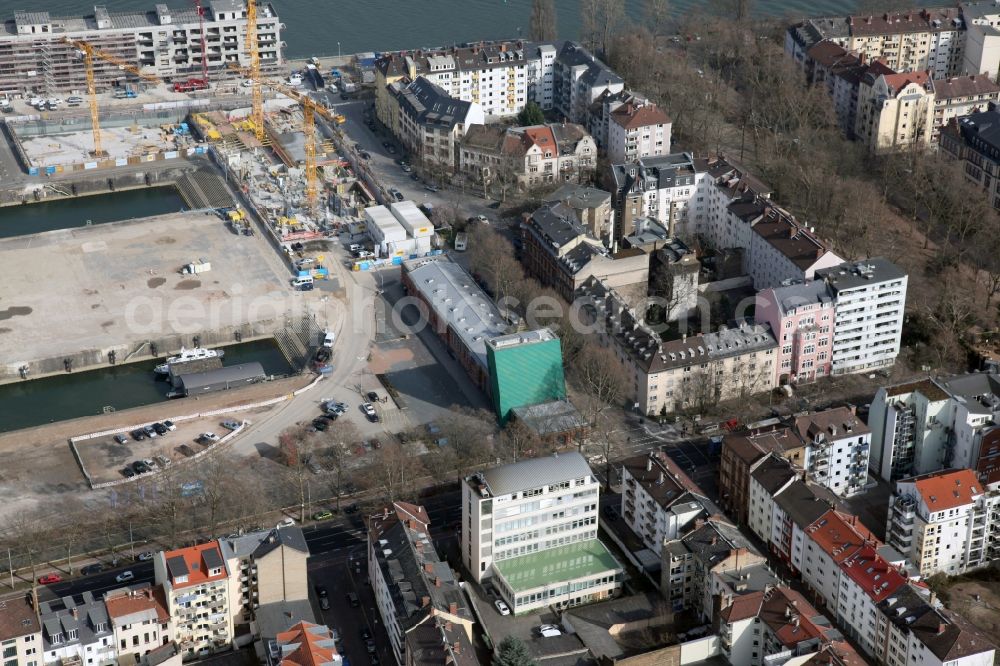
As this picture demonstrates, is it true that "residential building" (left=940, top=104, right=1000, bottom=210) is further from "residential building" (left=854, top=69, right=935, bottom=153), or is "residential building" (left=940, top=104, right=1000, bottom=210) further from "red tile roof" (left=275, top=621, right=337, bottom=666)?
"red tile roof" (left=275, top=621, right=337, bottom=666)

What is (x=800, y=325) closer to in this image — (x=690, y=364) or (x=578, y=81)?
(x=690, y=364)

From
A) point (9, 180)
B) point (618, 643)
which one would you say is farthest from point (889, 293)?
point (9, 180)

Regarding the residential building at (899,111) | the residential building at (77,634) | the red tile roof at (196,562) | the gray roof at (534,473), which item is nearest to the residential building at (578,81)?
the residential building at (899,111)

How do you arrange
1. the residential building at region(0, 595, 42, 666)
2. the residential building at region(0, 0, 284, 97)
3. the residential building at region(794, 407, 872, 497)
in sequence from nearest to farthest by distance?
the residential building at region(0, 595, 42, 666) → the residential building at region(794, 407, 872, 497) → the residential building at region(0, 0, 284, 97)

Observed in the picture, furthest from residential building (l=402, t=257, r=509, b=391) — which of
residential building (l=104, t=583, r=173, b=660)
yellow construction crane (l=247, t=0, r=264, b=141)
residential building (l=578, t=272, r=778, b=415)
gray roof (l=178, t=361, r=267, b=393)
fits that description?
yellow construction crane (l=247, t=0, r=264, b=141)

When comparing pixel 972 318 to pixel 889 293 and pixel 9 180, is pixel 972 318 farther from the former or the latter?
pixel 9 180
